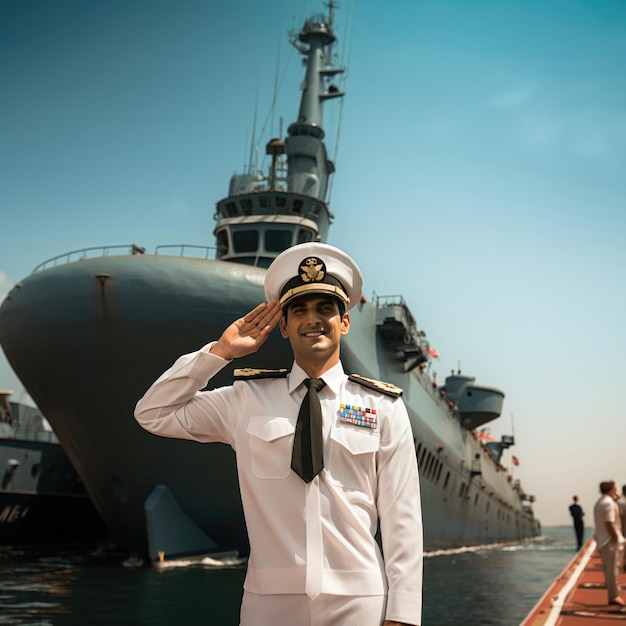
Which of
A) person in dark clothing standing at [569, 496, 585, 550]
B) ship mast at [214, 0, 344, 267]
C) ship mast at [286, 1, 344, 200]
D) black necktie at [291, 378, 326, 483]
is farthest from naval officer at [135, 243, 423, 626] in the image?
person in dark clothing standing at [569, 496, 585, 550]

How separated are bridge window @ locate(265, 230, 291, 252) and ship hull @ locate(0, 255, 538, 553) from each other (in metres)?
3.81

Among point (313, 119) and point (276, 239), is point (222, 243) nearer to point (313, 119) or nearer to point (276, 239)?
point (276, 239)

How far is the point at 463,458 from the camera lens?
28.4m

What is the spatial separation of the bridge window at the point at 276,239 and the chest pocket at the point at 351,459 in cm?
1592

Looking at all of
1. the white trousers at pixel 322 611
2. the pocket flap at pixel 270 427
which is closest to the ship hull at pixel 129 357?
the pocket flap at pixel 270 427

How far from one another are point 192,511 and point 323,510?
12.3m

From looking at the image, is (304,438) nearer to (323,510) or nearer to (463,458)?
(323,510)

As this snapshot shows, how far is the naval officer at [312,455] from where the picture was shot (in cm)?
233

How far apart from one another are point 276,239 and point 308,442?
16.1 metres

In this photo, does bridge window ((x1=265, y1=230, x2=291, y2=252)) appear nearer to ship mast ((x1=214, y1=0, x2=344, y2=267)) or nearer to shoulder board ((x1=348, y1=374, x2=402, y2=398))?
ship mast ((x1=214, y1=0, x2=344, y2=267))

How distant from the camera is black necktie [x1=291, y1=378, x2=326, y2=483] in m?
2.43

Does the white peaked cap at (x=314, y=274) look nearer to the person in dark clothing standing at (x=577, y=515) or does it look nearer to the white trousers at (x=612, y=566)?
the white trousers at (x=612, y=566)

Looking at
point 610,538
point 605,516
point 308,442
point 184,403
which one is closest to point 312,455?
point 308,442

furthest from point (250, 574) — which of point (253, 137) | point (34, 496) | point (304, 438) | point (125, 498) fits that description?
point (253, 137)
